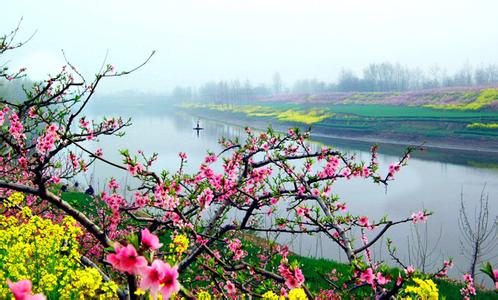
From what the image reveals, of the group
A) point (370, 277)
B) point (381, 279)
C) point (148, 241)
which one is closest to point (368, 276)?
point (370, 277)

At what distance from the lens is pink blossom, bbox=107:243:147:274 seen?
161 centimetres

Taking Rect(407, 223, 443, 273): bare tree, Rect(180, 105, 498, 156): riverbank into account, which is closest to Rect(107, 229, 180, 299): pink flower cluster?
Rect(407, 223, 443, 273): bare tree

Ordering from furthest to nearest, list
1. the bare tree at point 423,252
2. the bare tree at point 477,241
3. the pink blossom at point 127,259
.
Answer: the bare tree at point 423,252, the bare tree at point 477,241, the pink blossom at point 127,259

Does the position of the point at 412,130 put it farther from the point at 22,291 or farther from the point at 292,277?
the point at 22,291

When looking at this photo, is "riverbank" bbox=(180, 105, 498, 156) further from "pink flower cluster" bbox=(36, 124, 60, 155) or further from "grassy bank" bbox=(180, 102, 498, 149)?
"pink flower cluster" bbox=(36, 124, 60, 155)

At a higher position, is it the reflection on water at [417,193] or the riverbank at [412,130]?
the riverbank at [412,130]

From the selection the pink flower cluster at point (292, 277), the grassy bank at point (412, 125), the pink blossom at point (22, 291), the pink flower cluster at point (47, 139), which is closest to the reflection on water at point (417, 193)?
the grassy bank at point (412, 125)

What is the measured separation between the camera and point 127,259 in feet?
5.32

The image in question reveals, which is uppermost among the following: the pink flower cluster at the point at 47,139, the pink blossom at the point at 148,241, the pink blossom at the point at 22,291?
the pink flower cluster at the point at 47,139

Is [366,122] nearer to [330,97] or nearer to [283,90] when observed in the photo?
[330,97]

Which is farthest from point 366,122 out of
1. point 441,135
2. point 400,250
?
point 400,250

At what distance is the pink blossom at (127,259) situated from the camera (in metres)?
1.61

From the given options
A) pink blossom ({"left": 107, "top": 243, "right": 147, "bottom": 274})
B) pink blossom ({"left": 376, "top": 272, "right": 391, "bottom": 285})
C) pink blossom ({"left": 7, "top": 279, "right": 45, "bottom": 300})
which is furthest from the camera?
pink blossom ({"left": 376, "top": 272, "right": 391, "bottom": 285})

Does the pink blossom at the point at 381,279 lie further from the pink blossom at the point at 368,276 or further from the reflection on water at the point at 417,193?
the reflection on water at the point at 417,193
